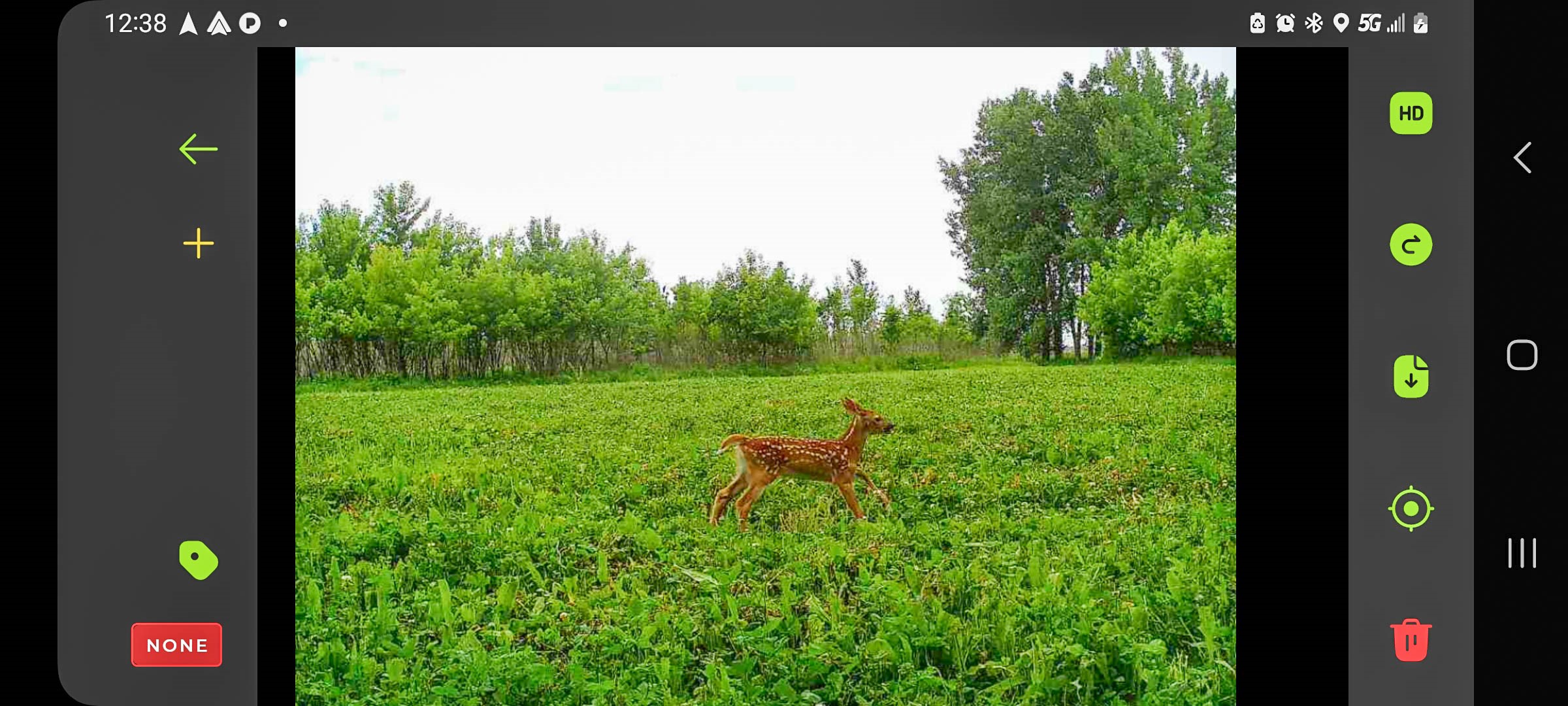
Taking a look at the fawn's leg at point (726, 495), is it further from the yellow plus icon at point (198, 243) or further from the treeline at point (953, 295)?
the yellow plus icon at point (198, 243)

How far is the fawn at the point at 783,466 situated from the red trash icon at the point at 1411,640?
218 cm

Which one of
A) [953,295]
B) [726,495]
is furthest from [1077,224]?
[726,495]

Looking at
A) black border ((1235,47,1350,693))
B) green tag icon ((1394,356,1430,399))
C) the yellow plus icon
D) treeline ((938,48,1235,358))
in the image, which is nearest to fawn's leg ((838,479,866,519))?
treeline ((938,48,1235,358))

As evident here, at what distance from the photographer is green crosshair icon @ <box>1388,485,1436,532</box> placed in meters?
1.61

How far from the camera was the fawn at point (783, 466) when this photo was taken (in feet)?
12.0

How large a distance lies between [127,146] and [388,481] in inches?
97.4

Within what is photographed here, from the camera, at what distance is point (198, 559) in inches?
65.3

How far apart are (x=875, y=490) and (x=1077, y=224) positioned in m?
1.48

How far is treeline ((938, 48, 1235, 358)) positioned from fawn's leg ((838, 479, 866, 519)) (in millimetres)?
966
